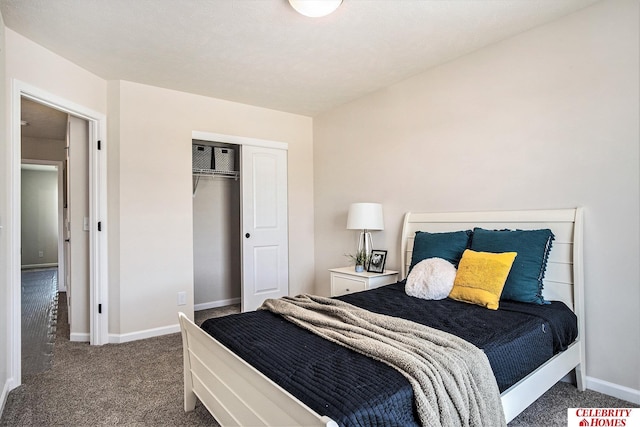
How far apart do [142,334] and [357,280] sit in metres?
2.12

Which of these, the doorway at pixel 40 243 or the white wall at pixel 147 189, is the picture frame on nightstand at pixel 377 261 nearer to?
the white wall at pixel 147 189

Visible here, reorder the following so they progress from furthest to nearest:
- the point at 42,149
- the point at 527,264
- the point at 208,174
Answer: the point at 42,149
the point at 208,174
the point at 527,264

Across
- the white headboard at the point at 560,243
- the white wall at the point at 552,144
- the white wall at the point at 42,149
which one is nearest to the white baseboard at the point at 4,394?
the white wall at the point at 552,144

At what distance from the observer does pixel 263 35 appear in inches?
98.7

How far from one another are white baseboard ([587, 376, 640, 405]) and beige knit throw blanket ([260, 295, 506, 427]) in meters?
1.26

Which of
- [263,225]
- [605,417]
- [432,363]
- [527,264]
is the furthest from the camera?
[263,225]

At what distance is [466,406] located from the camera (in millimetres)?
1312

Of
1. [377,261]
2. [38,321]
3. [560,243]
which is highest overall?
[560,243]

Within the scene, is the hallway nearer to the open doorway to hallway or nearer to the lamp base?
the open doorway to hallway

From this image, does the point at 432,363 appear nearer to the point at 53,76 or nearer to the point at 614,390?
the point at 614,390

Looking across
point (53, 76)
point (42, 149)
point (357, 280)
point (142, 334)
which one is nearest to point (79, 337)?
point (142, 334)

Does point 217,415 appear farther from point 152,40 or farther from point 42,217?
point 42,217

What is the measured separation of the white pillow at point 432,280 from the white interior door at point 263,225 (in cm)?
208

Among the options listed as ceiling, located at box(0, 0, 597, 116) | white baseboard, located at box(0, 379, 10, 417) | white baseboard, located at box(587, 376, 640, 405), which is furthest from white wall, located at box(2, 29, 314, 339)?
white baseboard, located at box(587, 376, 640, 405)
